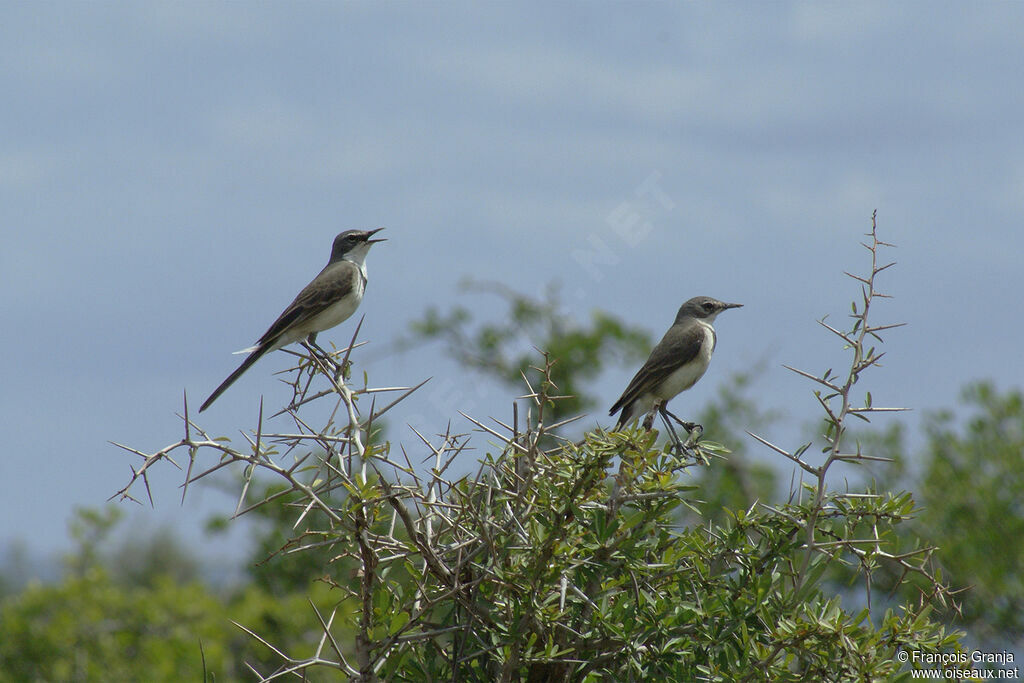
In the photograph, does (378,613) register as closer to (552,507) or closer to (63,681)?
(552,507)

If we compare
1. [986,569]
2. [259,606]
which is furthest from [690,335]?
[259,606]

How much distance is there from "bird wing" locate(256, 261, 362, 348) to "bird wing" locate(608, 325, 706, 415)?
238 centimetres

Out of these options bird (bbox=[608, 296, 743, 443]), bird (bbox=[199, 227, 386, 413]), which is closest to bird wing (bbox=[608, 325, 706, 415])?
bird (bbox=[608, 296, 743, 443])

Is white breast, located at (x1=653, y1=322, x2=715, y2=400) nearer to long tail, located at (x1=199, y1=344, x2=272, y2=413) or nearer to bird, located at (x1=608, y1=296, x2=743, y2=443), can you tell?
bird, located at (x1=608, y1=296, x2=743, y2=443)

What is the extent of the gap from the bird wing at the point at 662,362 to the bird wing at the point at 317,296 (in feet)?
7.81

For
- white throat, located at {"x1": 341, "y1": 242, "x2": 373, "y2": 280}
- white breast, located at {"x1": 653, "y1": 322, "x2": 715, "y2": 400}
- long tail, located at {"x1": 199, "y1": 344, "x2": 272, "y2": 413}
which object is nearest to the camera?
long tail, located at {"x1": 199, "y1": 344, "x2": 272, "y2": 413}

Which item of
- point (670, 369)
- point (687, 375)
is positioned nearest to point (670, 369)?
point (670, 369)

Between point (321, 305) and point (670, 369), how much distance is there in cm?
279

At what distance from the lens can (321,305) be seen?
27.0 ft

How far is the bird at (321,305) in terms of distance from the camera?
8.06 metres

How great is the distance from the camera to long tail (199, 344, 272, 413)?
6.86 metres

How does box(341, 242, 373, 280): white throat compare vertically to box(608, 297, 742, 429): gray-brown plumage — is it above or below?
above

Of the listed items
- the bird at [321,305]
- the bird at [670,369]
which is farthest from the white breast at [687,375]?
the bird at [321,305]

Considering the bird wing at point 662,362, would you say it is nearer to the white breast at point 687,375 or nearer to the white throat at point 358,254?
the white breast at point 687,375
